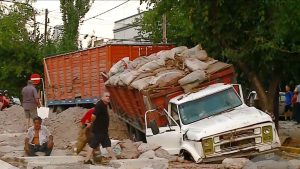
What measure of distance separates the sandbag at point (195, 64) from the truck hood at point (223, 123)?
7.74ft

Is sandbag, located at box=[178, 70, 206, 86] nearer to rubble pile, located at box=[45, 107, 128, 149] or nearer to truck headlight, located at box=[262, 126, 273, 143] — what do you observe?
truck headlight, located at box=[262, 126, 273, 143]

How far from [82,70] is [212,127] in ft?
51.3

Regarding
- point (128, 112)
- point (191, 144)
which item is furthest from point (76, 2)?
point (191, 144)

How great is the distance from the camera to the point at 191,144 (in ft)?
40.4

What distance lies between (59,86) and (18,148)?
606 inches

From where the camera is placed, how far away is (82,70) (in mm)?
27047

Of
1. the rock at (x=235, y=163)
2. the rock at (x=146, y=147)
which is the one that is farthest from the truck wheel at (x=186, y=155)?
the rock at (x=235, y=163)

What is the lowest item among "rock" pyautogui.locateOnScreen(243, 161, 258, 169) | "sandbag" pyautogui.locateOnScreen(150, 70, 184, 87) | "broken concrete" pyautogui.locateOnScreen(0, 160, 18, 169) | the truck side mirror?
"broken concrete" pyautogui.locateOnScreen(0, 160, 18, 169)

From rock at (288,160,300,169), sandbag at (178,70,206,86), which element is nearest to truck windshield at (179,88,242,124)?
sandbag at (178,70,206,86)

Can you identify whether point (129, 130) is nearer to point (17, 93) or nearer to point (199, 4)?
point (199, 4)

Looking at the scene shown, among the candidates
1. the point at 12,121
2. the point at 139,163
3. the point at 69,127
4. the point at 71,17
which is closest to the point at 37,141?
the point at 139,163

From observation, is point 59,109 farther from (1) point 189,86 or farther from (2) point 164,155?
(2) point 164,155

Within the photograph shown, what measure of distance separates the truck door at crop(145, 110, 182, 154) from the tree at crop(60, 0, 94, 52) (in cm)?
3035

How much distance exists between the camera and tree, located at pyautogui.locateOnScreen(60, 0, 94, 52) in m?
43.6
